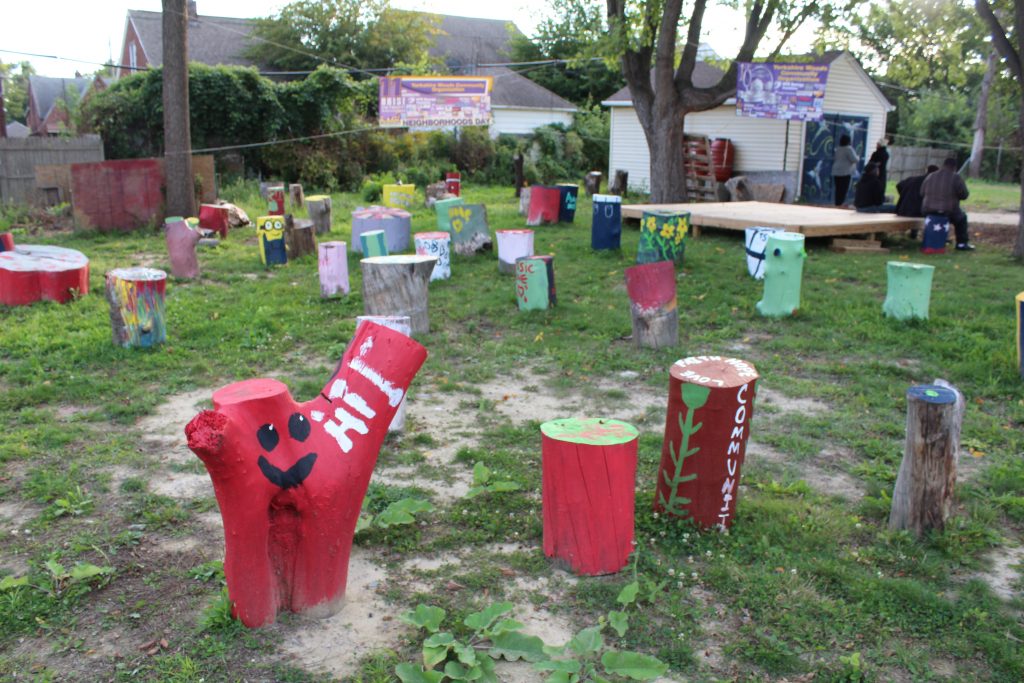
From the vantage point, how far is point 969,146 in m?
34.3

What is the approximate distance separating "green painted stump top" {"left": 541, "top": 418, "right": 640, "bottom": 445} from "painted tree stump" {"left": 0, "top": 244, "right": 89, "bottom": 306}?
23.3 ft

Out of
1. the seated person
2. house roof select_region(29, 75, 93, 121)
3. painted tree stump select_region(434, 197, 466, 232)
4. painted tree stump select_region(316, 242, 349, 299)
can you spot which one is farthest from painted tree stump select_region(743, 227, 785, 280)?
house roof select_region(29, 75, 93, 121)

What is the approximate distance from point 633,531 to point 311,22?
3065 cm

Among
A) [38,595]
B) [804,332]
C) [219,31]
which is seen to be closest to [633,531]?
[38,595]

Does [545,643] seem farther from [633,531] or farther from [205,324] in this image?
[205,324]

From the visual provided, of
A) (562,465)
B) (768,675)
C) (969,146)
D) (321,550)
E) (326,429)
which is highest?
(969,146)

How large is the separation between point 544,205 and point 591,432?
11315mm

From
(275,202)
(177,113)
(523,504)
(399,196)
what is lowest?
(523,504)

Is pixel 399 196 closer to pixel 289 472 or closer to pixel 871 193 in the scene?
pixel 871 193

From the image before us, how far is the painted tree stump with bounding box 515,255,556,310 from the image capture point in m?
8.09

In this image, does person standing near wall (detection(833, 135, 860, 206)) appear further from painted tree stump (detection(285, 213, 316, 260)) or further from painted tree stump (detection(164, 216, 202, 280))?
painted tree stump (detection(164, 216, 202, 280))

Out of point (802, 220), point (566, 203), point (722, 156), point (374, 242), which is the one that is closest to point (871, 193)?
point (802, 220)

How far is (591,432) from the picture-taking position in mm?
3586

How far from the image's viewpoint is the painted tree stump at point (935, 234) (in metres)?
11.9
